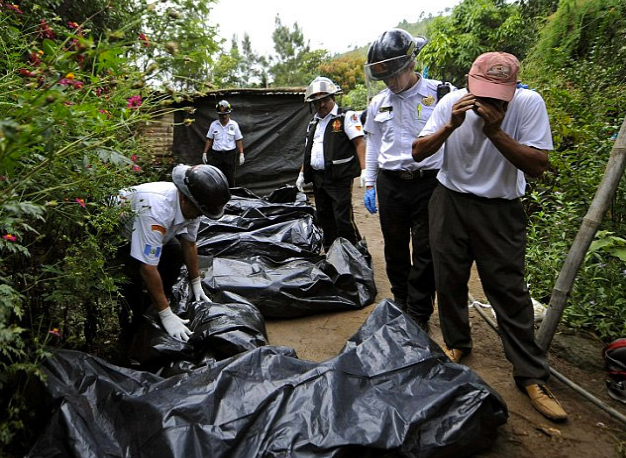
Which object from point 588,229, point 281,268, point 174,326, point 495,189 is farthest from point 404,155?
point 174,326

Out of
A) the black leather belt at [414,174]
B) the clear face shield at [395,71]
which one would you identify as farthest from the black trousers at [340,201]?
the clear face shield at [395,71]

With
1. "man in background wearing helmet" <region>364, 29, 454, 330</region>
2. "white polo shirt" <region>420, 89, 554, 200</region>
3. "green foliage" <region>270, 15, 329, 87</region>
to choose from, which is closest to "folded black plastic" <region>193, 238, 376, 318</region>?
→ "man in background wearing helmet" <region>364, 29, 454, 330</region>

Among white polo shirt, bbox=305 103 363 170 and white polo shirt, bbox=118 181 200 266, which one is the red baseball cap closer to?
white polo shirt, bbox=118 181 200 266

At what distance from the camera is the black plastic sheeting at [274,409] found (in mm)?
1367

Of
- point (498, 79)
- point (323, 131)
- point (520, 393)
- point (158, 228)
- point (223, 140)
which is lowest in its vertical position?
point (520, 393)

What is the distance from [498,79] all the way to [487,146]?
30 centimetres

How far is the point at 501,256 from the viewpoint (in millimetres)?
1885

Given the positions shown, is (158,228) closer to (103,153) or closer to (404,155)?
(103,153)

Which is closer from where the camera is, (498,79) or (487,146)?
(498,79)

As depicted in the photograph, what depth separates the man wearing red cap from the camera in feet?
5.62

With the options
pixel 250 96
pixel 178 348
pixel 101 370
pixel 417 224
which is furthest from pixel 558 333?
pixel 250 96

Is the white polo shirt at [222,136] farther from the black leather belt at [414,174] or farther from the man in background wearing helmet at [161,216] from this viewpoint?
the black leather belt at [414,174]

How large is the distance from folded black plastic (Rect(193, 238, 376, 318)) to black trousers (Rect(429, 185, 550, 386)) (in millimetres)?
1138

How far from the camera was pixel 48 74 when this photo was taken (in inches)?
38.9
